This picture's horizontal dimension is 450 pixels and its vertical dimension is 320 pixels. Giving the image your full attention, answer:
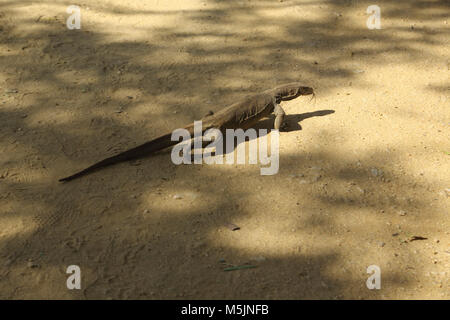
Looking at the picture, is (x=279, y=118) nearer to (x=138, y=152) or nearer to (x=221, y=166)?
(x=221, y=166)

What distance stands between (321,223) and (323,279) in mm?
572

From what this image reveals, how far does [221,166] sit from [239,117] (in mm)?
619

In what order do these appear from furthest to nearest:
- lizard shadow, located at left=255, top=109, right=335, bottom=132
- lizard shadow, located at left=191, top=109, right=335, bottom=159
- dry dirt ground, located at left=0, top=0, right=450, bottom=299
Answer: lizard shadow, located at left=255, top=109, right=335, bottom=132
lizard shadow, located at left=191, top=109, right=335, bottom=159
dry dirt ground, located at left=0, top=0, right=450, bottom=299

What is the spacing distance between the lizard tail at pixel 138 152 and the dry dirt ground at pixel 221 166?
Answer: 9 centimetres

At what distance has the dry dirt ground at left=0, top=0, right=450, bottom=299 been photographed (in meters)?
3.51

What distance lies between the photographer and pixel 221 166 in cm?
453

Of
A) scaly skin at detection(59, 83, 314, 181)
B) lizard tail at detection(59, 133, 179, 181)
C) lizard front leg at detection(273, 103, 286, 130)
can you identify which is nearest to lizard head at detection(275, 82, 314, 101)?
scaly skin at detection(59, 83, 314, 181)

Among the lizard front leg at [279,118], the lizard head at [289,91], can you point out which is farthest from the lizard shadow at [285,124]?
the lizard head at [289,91]

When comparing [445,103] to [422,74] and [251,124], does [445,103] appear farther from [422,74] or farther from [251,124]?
[251,124]

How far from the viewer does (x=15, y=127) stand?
5.00m

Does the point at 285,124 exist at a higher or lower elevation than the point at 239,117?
lower

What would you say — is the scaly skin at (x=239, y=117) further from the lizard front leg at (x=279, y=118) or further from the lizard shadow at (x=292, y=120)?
the lizard shadow at (x=292, y=120)

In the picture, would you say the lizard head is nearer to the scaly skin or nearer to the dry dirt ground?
the scaly skin

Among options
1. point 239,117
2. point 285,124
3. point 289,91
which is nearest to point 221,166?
point 239,117
